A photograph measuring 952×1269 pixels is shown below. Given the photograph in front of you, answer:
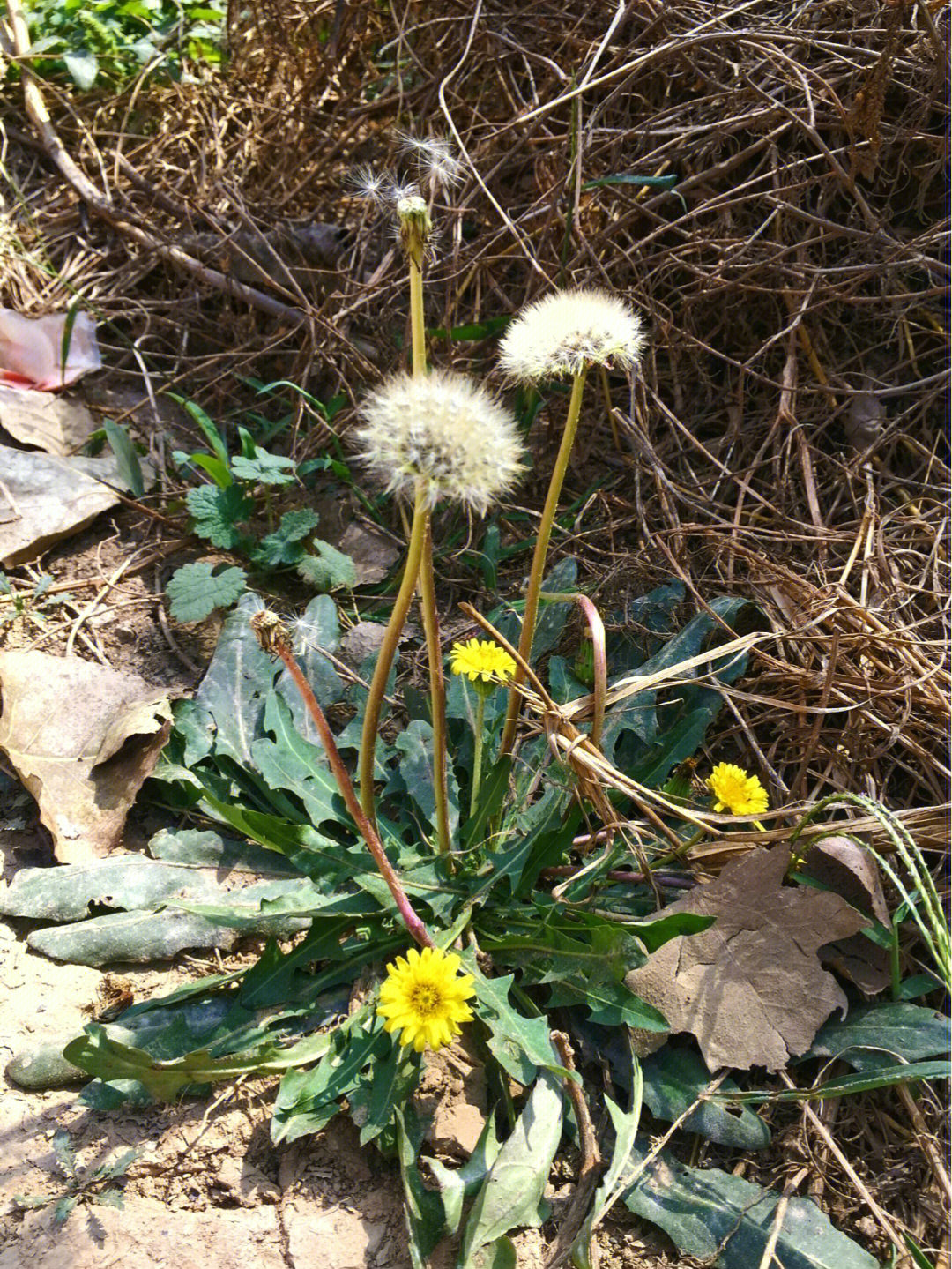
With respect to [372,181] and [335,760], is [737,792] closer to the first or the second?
[335,760]

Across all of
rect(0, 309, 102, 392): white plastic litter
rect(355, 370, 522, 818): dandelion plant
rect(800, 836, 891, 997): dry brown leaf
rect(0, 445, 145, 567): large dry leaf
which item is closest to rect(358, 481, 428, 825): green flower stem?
rect(355, 370, 522, 818): dandelion plant

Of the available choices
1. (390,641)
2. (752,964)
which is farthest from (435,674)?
(752,964)

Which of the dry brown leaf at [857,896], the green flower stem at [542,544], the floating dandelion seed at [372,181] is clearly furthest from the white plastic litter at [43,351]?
the dry brown leaf at [857,896]

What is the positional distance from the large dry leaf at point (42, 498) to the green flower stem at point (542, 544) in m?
1.66

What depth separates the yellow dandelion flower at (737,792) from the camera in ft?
6.97

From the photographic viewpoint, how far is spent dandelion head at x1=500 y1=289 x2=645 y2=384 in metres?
1.67

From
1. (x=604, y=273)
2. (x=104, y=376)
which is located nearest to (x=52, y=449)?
(x=104, y=376)

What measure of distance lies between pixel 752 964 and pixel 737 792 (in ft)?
1.17

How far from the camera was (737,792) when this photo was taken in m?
2.13

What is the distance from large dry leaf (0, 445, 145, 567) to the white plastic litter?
35 cm

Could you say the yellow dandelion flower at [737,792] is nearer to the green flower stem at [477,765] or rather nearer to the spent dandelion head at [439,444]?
the green flower stem at [477,765]

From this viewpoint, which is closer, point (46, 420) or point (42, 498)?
point (42, 498)

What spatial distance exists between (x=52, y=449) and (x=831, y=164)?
8.54ft

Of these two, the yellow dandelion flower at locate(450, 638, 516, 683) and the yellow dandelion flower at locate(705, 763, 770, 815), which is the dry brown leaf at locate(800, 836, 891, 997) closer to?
the yellow dandelion flower at locate(705, 763, 770, 815)
